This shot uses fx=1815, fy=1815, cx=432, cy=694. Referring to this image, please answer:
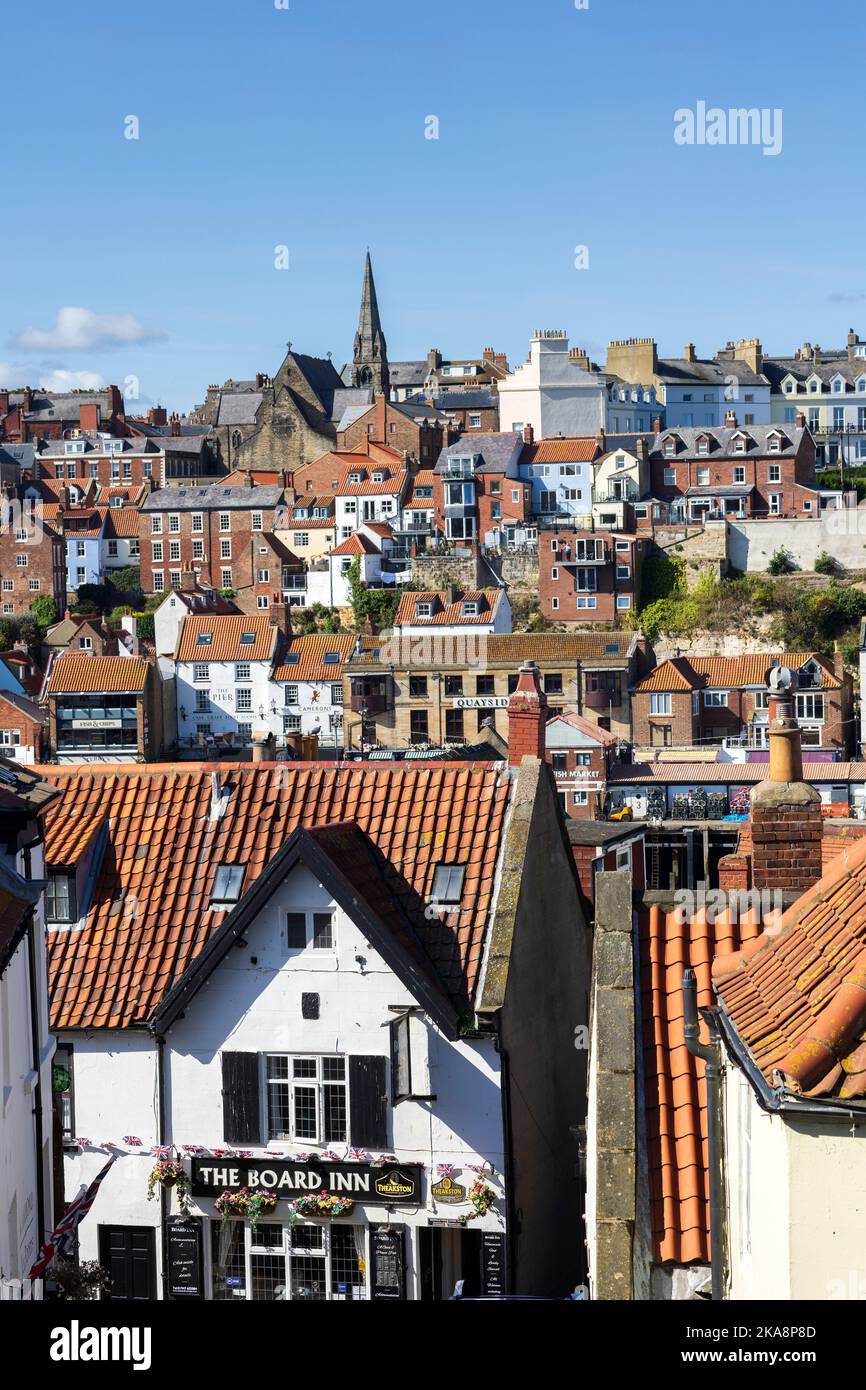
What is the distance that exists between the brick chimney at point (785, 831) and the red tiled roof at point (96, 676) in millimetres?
83249

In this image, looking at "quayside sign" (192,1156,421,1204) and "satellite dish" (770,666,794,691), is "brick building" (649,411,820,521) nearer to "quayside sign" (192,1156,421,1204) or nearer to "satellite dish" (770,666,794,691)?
"quayside sign" (192,1156,421,1204)

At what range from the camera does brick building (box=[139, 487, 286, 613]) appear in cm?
11631

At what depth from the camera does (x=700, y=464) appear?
108 m

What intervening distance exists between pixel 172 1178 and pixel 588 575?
85.9 m

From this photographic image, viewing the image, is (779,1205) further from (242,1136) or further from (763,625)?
(763,625)

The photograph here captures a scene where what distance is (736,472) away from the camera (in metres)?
108

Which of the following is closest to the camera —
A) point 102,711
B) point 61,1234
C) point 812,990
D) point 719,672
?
point 812,990

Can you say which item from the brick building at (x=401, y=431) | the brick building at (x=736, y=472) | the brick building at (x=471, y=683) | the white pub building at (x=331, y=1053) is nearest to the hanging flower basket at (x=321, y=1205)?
the white pub building at (x=331, y=1053)

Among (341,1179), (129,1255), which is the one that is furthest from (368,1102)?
(129,1255)

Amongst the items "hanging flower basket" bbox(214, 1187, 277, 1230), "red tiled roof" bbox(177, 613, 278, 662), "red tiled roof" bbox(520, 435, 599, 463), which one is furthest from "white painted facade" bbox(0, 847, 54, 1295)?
"red tiled roof" bbox(520, 435, 599, 463)

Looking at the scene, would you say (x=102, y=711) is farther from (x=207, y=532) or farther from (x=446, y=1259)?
(x=446, y=1259)

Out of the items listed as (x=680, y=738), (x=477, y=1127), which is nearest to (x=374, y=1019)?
(x=477, y=1127)

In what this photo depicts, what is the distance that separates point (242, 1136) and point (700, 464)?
95.1m

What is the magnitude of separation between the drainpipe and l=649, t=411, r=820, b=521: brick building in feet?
318
